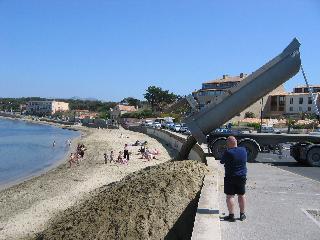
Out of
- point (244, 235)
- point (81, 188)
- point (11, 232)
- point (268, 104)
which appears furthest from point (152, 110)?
point (244, 235)

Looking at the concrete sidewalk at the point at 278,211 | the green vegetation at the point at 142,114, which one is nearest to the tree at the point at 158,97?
the green vegetation at the point at 142,114

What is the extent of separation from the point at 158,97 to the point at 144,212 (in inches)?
5090

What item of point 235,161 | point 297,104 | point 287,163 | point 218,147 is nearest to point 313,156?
point 287,163

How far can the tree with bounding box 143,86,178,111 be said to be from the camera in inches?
5463

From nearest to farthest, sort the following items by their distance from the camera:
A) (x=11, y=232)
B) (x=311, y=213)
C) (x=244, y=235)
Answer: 1. (x=244, y=235)
2. (x=311, y=213)
3. (x=11, y=232)

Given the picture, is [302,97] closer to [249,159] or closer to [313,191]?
[249,159]

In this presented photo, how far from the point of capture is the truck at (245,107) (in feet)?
62.8

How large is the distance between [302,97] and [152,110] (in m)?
56.0

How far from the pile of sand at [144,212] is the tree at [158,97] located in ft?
411

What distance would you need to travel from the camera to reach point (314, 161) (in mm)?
20625

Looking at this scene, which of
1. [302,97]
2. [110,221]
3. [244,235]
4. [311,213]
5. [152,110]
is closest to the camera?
[244,235]

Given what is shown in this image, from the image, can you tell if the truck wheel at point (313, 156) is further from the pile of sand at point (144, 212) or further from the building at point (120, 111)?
the building at point (120, 111)

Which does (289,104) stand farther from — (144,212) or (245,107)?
(144,212)

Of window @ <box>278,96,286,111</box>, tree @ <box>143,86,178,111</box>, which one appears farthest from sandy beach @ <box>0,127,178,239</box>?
tree @ <box>143,86,178,111</box>
